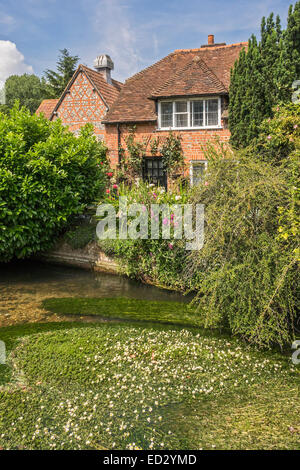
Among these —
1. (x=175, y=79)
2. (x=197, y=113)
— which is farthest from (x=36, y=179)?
(x=175, y=79)

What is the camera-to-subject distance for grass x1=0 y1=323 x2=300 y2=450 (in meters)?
4.06

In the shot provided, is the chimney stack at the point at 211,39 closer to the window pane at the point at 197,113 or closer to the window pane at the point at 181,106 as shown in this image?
the window pane at the point at 181,106

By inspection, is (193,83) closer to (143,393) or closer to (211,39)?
(211,39)

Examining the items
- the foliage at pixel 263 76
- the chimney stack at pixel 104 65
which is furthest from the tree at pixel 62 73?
the foliage at pixel 263 76

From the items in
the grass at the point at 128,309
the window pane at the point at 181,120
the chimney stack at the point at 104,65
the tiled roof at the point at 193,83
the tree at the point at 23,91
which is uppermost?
the tree at the point at 23,91

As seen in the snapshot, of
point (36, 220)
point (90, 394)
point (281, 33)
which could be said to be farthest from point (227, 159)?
point (281, 33)

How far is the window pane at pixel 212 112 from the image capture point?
675 inches

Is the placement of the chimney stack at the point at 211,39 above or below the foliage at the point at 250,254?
above

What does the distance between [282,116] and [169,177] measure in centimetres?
864

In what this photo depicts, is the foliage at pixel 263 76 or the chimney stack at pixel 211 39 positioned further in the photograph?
the chimney stack at pixel 211 39

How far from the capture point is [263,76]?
12898 mm

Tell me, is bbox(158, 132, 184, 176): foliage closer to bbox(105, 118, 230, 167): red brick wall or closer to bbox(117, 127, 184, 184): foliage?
bbox(117, 127, 184, 184): foliage

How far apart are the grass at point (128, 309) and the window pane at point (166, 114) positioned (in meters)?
11.3

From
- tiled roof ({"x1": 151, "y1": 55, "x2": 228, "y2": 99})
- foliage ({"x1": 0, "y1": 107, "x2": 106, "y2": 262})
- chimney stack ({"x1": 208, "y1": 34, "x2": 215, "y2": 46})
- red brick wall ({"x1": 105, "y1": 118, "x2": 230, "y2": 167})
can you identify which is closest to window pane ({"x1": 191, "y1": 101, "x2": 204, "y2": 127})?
red brick wall ({"x1": 105, "y1": 118, "x2": 230, "y2": 167})
